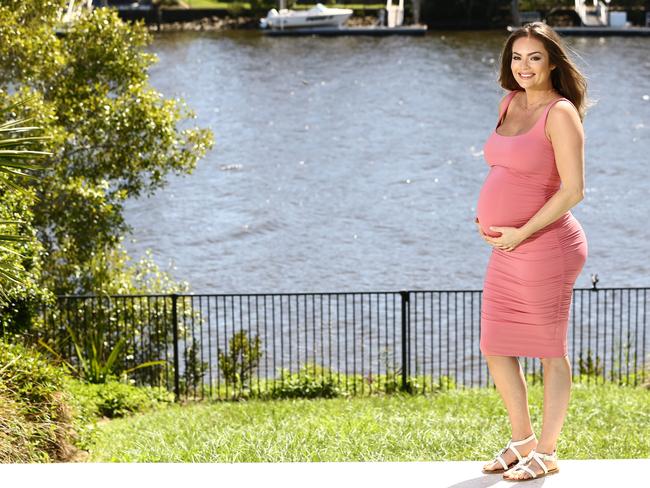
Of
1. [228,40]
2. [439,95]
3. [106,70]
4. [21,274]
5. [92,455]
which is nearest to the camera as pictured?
[92,455]

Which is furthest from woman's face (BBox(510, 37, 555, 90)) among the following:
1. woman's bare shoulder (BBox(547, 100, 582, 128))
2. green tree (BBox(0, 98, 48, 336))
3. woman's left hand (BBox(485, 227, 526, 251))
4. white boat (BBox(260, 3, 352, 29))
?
white boat (BBox(260, 3, 352, 29))

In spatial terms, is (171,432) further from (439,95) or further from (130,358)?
(439,95)

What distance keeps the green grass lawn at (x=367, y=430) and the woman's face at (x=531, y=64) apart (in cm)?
323

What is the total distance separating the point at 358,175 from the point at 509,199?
31.8 m

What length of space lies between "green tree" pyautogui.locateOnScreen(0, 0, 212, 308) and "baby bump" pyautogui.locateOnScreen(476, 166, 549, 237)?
10147 millimetres

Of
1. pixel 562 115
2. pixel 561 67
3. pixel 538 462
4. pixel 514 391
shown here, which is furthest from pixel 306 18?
pixel 538 462

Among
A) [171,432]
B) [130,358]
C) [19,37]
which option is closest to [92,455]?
[171,432]

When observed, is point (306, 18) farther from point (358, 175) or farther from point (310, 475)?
point (310, 475)

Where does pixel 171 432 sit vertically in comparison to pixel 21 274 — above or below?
below

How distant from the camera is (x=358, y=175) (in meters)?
37.2

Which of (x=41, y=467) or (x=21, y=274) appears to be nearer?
(x=41, y=467)

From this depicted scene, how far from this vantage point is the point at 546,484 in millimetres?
5402

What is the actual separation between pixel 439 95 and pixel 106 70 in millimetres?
36370

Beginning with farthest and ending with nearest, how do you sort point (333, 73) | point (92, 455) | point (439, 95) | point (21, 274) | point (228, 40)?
point (228, 40) < point (333, 73) < point (439, 95) < point (21, 274) < point (92, 455)
